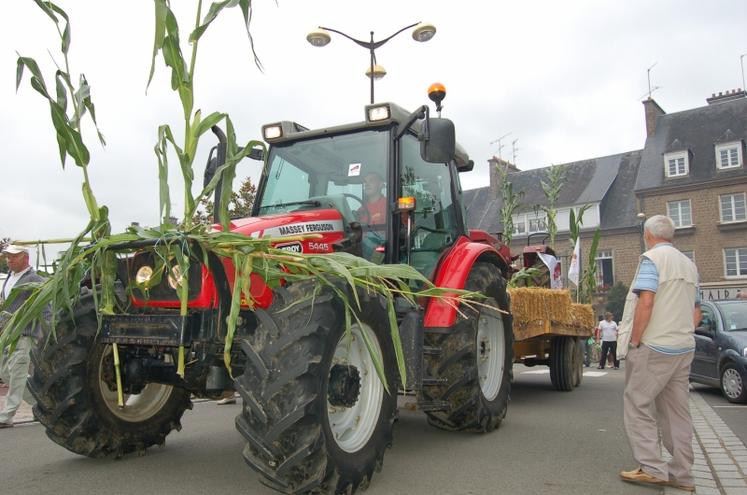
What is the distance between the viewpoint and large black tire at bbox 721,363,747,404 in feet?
27.6

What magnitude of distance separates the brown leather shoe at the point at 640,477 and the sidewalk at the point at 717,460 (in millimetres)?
68

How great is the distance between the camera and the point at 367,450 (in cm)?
380

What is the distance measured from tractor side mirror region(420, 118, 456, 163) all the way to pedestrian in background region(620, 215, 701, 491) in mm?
1568

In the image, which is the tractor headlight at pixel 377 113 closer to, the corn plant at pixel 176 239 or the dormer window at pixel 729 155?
the corn plant at pixel 176 239

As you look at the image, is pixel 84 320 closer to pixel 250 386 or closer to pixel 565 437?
pixel 250 386

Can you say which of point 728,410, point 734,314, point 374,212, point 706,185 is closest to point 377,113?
point 374,212

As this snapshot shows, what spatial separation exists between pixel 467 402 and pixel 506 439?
64 cm

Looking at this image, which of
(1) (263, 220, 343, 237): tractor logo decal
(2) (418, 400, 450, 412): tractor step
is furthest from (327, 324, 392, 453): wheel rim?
(1) (263, 220, 343, 237): tractor logo decal

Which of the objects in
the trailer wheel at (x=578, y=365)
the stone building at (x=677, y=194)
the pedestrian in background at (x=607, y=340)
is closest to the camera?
the trailer wheel at (x=578, y=365)

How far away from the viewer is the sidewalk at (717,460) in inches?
160

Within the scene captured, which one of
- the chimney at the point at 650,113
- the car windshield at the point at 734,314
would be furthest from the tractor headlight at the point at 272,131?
the chimney at the point at 650,113

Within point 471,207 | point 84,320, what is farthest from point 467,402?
point 471,207

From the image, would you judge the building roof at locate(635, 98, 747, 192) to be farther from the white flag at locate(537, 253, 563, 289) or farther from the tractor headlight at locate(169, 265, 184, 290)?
the tractor headlight at locate(169, 265, 184, 290)

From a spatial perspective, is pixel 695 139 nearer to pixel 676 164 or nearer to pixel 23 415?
pixel 676 164
